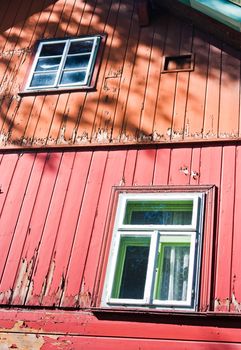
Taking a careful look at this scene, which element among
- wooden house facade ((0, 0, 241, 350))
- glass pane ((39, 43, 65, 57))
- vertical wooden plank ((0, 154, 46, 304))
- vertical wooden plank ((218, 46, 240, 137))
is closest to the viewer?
wooden house facade ((0, 0, 241, 350))

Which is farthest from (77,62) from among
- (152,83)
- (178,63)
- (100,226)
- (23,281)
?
(23,281)

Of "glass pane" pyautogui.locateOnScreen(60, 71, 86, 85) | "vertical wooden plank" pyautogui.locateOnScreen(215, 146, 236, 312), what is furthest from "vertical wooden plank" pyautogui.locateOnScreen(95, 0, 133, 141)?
"vertical wooden plank" pyautogui.locateOnScreen(215, 146, 236, 312)

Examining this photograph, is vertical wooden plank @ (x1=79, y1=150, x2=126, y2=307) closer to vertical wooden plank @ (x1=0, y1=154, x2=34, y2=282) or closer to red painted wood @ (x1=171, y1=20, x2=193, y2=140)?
red painted wood @ (x1=171, y1=20, x2=193, y2=140)

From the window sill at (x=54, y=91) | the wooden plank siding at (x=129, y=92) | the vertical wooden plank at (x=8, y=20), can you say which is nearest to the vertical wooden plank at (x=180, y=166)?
the wooden plank siding at (x=129, y=92)

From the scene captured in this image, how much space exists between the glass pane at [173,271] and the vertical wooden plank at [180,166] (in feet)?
2.86

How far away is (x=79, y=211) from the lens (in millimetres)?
5758

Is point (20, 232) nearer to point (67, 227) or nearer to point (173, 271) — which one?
point (67, 227)

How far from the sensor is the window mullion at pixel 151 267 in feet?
15.6

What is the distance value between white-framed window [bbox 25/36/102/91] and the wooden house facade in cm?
2

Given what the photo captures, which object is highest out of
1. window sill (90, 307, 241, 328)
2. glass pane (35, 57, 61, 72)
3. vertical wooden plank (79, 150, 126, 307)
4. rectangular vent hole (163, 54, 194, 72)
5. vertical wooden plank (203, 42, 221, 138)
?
glass pane (35, 57, 61, 72)

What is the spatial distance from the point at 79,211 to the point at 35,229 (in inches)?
22.8

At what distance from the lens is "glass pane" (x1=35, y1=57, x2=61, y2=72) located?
7.74m

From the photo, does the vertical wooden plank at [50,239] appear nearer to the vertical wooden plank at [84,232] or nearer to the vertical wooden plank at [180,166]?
the vertical wooden plank at [84,232]

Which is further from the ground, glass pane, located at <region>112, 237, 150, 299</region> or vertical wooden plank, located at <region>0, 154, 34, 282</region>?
vertical wooden plank, located at <region>0, 154, 34, 282</region>
